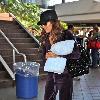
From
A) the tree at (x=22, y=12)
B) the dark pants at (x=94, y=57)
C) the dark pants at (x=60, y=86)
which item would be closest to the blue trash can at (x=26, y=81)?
the dark pants at (x=60, y=86)

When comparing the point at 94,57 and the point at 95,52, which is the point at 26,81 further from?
the point at 95,52

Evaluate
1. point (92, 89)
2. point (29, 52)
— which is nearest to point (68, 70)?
point (92, 89)

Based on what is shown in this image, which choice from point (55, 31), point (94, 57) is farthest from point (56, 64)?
point (94, 57)

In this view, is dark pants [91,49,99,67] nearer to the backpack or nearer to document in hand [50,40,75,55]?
the backpack

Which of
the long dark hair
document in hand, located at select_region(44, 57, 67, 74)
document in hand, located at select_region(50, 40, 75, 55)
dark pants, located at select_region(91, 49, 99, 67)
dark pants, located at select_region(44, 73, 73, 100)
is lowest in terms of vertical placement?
dark pants, located at select_region(91, 49, 99, 67)

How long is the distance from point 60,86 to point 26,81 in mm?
3302

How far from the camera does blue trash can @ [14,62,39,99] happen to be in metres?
7.75

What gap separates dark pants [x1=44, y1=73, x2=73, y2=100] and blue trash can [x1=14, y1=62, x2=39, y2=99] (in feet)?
9.50

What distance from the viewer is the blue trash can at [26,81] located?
25.4 ft

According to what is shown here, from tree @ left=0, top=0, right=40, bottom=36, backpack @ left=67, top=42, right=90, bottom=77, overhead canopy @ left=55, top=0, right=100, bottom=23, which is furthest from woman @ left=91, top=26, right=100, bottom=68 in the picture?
backpack @ left=67, top=42, right=90, bottom=77

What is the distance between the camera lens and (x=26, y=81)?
312 inches

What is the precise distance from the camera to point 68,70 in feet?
15.5

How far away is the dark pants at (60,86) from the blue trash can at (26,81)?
290 cm

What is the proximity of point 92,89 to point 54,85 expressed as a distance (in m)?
5.08
